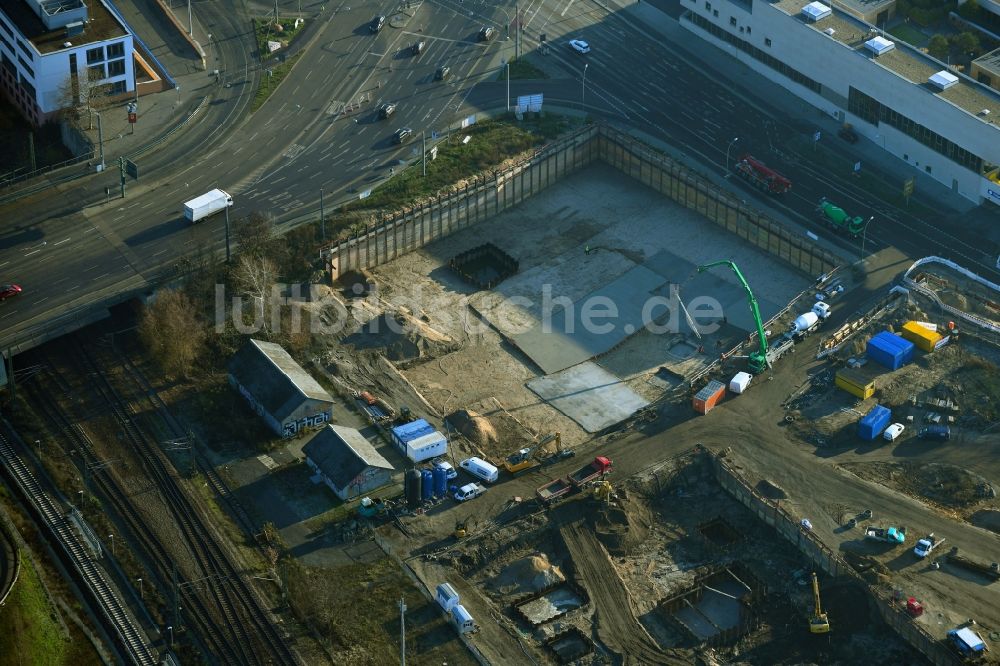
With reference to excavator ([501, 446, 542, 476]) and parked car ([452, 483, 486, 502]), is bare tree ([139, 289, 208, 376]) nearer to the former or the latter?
parked car ([452, 483, 486, 502])

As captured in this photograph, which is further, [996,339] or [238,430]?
[996,339]

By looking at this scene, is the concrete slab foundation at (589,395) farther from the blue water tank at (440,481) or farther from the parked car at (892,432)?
the parked car at (892,432)

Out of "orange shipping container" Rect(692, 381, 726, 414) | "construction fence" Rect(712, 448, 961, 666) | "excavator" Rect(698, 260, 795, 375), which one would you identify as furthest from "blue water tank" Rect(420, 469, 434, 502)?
"excavator" Rect(698, 260, 795, 375)

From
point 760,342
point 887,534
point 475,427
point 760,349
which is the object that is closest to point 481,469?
point 475,427

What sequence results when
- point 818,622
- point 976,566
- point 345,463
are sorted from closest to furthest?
point 818,622 → point 976,566 → point 345,463

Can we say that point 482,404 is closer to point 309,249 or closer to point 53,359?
point 309,249

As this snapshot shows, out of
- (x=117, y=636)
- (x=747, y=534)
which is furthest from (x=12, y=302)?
(x=747, y=534)

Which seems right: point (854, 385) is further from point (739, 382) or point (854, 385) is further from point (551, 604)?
point (551, 604)
